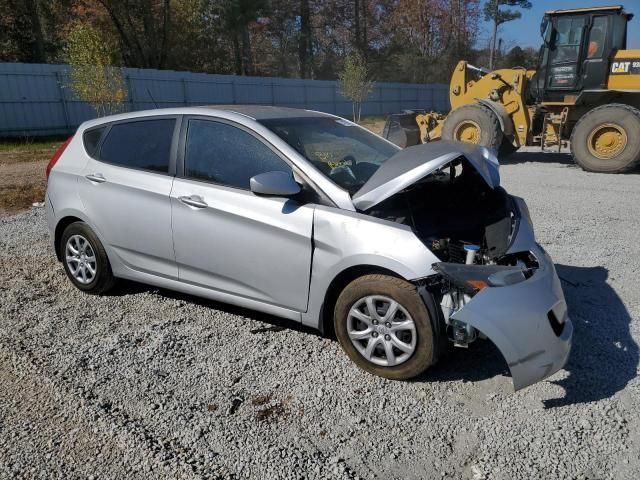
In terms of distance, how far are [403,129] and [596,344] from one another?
33.5 ft

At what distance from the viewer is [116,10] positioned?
29266mm

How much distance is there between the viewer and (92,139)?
14.9ft

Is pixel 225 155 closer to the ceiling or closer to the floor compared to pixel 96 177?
closer to the ceiling

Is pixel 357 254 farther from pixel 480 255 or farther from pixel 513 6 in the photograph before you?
pixel 513 6

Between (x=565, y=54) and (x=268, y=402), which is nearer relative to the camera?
(x=268, y=402)

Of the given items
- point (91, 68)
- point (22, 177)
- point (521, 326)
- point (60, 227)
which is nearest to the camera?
point (521, 326)

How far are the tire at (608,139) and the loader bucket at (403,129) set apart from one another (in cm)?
380

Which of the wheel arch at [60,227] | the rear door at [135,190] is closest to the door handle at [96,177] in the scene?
the rear door at [135,190]

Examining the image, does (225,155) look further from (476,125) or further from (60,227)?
(476,125)

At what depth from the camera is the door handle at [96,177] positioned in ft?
14.0

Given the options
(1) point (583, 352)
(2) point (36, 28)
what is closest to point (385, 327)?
(1) point (583, 352)

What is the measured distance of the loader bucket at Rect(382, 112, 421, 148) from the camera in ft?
42.8

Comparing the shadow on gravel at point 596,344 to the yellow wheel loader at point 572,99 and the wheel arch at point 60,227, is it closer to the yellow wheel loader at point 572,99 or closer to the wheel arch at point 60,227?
the wheel arch at point 60,227

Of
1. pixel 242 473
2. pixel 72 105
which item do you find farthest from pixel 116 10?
pixel 242 473
